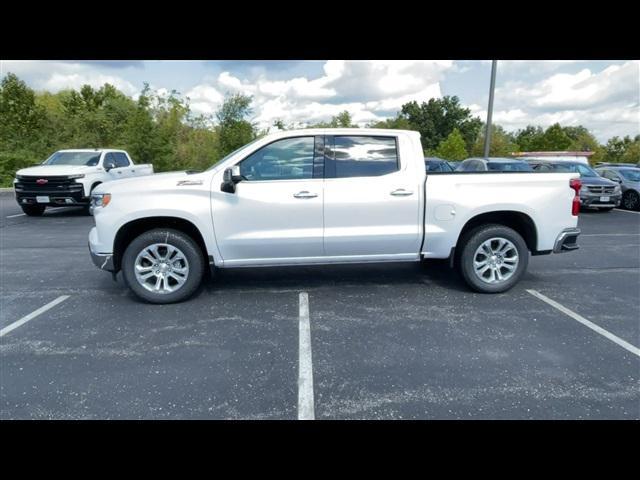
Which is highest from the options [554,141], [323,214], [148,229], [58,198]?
[554,141]

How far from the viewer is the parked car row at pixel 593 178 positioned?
1230 centimetres

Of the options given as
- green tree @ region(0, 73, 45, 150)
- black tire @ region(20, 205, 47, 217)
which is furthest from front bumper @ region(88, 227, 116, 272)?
green tree @ region(0, 73, 45, 150)

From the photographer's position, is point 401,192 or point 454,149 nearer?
point 401,192

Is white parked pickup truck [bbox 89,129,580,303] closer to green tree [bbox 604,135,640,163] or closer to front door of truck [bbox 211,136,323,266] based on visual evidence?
front door of truck [bbox 211,136,323,266]

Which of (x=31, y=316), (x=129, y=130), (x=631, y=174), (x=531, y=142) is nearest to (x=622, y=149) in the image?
(x=531, y=142)

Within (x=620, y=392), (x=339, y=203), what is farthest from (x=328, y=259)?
(x=620, y=392)

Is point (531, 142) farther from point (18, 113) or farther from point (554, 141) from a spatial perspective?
point (18, 113)

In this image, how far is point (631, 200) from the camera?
1330 cm

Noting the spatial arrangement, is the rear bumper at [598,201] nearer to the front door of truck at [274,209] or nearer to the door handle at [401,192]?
the door handle at [401,192]

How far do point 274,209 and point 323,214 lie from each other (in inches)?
21.5

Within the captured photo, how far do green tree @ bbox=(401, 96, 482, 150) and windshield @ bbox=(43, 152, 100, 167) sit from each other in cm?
4754

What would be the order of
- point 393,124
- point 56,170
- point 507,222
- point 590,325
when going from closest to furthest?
1. point 590,325
2. point 507,222
3. point 56,170
4. point 393,124

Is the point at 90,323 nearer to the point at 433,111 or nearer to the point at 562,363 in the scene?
the point at 562,363

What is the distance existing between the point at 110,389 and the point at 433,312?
10.1 ft
